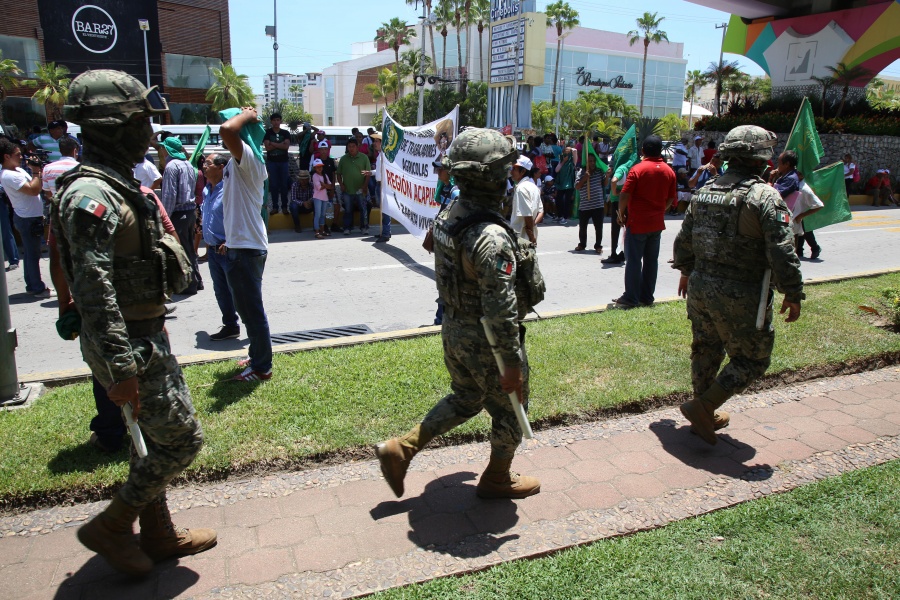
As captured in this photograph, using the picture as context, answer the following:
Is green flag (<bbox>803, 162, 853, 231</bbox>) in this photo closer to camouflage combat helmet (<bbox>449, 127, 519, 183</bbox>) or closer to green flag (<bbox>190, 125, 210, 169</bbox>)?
camouflage combat helmet (<bbox>449, 127, 519, 183</bbox>)

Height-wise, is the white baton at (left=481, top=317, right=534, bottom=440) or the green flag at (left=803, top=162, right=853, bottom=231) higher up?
the green flag at (left=803, top=162, right=853, bottom=231)

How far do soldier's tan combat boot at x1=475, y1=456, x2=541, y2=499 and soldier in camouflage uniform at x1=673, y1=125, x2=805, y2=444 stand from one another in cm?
124

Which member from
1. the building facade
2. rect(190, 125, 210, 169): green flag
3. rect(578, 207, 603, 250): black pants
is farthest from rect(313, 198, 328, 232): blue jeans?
the building facade

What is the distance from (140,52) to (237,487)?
51670 millimetres

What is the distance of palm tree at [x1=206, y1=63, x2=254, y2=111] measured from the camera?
46.8 m

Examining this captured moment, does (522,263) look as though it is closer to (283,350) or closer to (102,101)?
(102,101)

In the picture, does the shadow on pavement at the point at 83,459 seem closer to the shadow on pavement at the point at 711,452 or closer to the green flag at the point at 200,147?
the shadow on pavement at the point at 711,452

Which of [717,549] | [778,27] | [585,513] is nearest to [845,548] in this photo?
[717,549]

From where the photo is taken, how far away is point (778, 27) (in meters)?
28.5

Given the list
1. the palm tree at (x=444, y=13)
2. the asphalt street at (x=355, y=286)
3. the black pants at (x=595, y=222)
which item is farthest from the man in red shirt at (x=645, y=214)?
the palm tree at (x=444, y=13)

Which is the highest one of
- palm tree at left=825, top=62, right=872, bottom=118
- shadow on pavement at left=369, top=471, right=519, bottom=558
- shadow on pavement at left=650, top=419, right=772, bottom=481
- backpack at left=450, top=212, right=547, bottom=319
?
palm tree at left=825, top=62, right=872, bottom=118

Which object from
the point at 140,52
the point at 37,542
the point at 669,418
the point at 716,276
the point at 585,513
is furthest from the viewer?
the point at 140,52

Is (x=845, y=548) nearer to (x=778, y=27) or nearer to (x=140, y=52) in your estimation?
(x=778, y=27)

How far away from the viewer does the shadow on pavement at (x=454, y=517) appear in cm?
312
